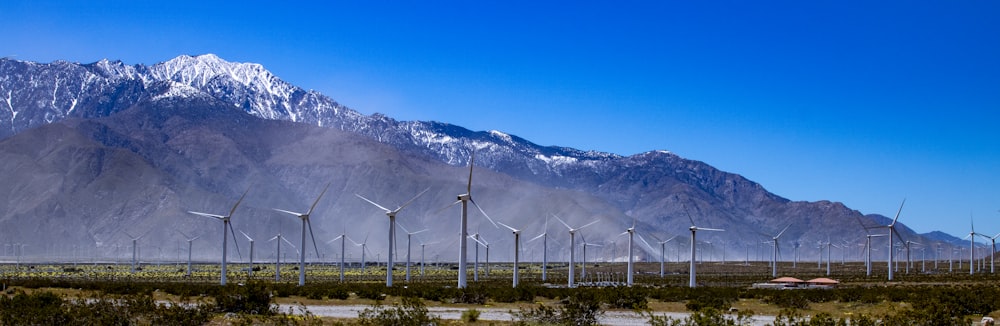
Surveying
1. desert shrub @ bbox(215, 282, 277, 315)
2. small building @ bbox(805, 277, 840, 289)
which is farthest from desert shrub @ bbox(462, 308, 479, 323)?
small building @ bbox(805, 277, 840, 289)

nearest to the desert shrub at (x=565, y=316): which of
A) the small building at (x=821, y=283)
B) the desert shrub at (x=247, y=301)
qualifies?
the desert shrub at (x=247, y=301)

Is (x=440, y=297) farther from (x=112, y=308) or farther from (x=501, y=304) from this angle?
(x=112, y=308)

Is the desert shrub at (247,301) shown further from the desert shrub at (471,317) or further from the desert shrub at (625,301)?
the desert shrub at (625,301)

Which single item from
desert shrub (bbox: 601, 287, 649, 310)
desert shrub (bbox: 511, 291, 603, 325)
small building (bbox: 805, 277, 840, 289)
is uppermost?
desert shrub (bbox: 511, 291, 603, 325)

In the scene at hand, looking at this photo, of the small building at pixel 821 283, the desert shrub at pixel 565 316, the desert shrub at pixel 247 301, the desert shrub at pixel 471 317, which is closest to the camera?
the desert shrub at pixel 565 316

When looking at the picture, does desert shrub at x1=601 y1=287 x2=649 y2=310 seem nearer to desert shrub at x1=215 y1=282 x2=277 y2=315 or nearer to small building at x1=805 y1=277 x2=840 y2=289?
desert shrub at x1=215 y1=282 x2=277 y2=315

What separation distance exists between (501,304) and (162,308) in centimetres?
2489

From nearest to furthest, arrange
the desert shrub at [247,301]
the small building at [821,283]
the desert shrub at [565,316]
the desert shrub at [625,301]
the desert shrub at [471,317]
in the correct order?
the desert shrub at [565,316] → the desert shrub at [471,317] → the desert shrub at [247,301] → the desert shrub at [625,301] → the small building at [821,283]

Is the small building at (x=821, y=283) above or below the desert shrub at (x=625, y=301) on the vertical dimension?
below

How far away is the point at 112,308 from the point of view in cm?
3859

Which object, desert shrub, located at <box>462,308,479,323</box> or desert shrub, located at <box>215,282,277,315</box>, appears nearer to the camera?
desert shrub, located at <box>462,308,479,323</box>

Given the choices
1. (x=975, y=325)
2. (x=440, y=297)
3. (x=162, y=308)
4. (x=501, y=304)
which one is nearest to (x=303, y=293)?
(x=440, y=297)

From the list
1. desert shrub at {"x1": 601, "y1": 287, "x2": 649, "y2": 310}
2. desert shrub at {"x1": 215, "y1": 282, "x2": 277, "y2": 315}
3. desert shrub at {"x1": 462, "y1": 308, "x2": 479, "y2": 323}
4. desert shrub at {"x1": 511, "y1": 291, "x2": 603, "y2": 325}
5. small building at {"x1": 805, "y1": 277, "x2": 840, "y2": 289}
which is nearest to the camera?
desert shrub at {"x1": 511, "y1": 291, "x2": 603, "y2": 325}

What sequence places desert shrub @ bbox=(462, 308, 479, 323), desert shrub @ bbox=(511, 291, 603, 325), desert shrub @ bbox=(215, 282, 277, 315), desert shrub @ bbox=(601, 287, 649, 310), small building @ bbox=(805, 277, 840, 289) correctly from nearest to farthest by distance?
1. desert shrub @ bbox=(511, 291, 603, 325)
2. desert shrub @ bbox=(462, 308, 479, 323)
3. desert shrub @ bbox=(215, 282, 277, 315)
4. desert shrub @ bbox=(601, 287, 649, 310)
5. small building @ bbox=(805, 277, 840, 289)
